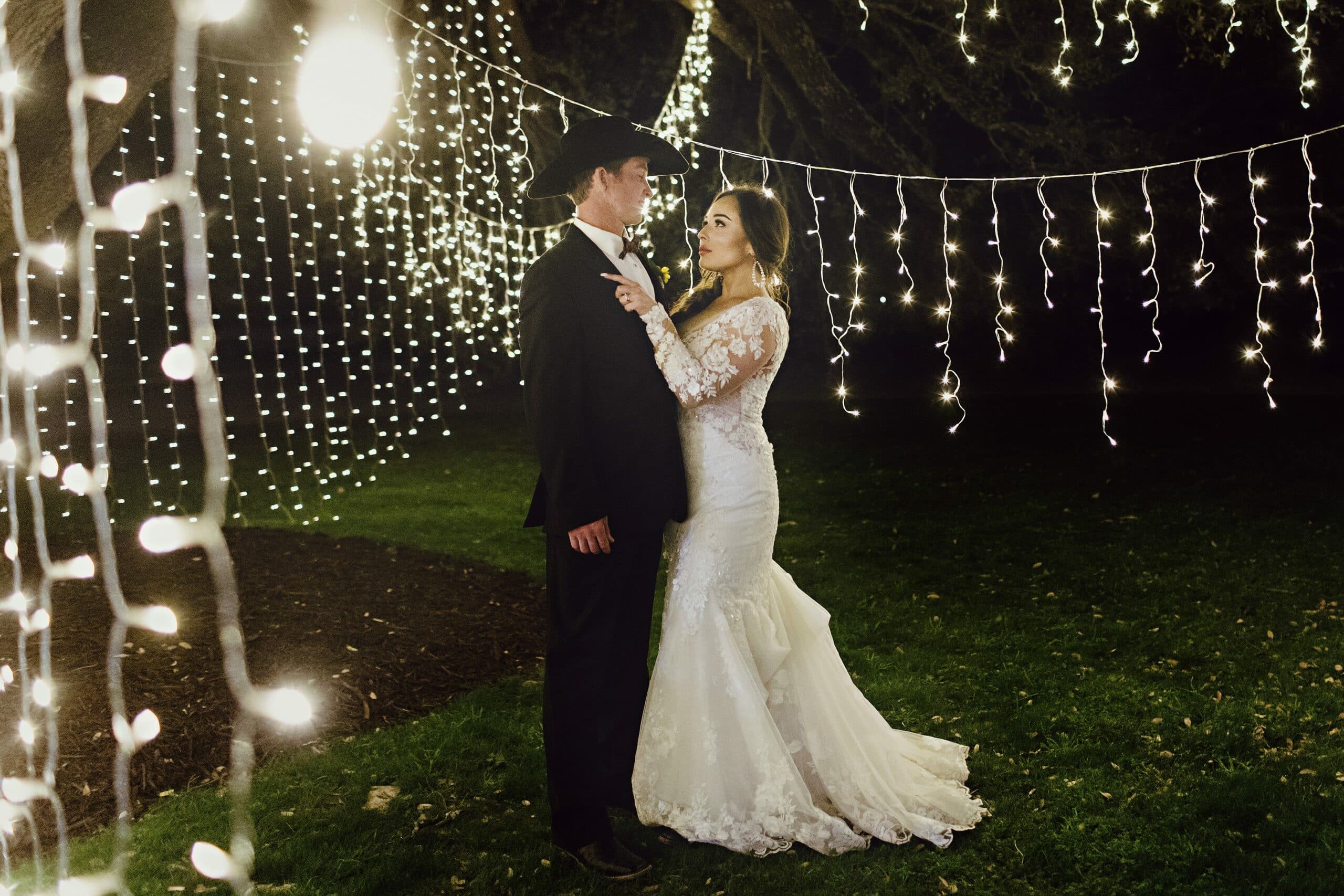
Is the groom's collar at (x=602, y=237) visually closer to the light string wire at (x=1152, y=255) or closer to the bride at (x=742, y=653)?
the bride at (x=742, y=653)

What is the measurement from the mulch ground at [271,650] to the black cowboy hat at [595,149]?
228cm

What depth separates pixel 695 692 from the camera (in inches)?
117

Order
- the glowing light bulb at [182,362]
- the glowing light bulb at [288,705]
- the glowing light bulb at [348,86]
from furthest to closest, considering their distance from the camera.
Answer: the glowing light bulb at [348,86]
the glowing light bulb at [288,705]
the glowing light bulb at [182,362]

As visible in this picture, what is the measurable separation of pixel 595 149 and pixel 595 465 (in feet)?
2.85

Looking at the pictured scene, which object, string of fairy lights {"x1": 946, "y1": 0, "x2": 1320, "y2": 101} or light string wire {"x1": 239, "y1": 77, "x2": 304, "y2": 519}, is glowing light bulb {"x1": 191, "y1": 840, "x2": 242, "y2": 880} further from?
string of fairy lights {"x1": 946, "y1": 0, "x2": 1320, "y2": 101}

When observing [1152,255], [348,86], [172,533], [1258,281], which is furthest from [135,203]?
[1152,255]

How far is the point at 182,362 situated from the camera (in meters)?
1.69

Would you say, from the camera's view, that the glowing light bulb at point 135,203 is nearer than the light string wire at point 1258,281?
Yes

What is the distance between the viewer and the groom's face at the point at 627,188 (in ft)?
9.66

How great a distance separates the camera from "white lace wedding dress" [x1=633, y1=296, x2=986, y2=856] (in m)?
2.94

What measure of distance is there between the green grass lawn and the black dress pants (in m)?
0.20

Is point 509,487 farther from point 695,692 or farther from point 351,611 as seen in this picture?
point 695,692

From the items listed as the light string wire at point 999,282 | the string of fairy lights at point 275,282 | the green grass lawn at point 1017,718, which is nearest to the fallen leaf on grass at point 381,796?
the green grass lawn at point 1017,718

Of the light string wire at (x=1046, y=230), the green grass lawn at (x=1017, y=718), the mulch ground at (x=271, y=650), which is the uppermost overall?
the light string wire at (x=1046, y=230)
